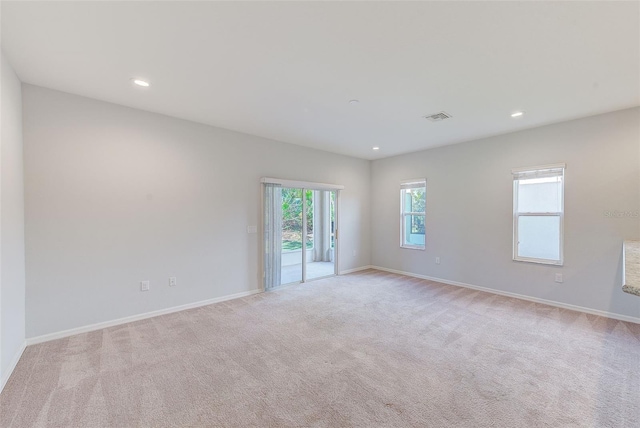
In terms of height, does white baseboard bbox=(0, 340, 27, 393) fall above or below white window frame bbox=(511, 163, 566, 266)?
below

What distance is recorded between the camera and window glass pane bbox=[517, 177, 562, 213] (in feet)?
13.7

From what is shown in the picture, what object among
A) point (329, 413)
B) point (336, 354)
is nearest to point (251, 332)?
point (336, 354)

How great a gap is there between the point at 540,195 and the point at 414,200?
226 cm

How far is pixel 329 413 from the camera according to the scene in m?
1.92

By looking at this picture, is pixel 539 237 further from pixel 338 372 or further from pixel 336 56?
pixel 336 56

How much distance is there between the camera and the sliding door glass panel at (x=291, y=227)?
598 centimetres

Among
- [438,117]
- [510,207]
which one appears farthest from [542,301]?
[438,117]

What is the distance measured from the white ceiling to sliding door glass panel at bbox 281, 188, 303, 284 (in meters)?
2.64

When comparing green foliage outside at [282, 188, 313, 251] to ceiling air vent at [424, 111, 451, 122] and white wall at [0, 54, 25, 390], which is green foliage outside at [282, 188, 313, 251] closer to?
ceiling air vent at [424, 111, 451, 122]

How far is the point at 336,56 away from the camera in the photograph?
7.77 ft

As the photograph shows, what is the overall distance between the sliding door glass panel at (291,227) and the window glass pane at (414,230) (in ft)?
8.06

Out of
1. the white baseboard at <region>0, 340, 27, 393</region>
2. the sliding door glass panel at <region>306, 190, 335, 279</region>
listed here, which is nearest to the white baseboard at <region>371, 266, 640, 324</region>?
the sliding door glass panel at <region>306, 190, 335, 279</region>

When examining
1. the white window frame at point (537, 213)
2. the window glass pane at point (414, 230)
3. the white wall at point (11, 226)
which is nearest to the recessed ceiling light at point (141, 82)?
the white wall at point (11, 226)

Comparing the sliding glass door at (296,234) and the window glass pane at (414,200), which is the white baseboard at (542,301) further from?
the sliding glass door at (296,234)
